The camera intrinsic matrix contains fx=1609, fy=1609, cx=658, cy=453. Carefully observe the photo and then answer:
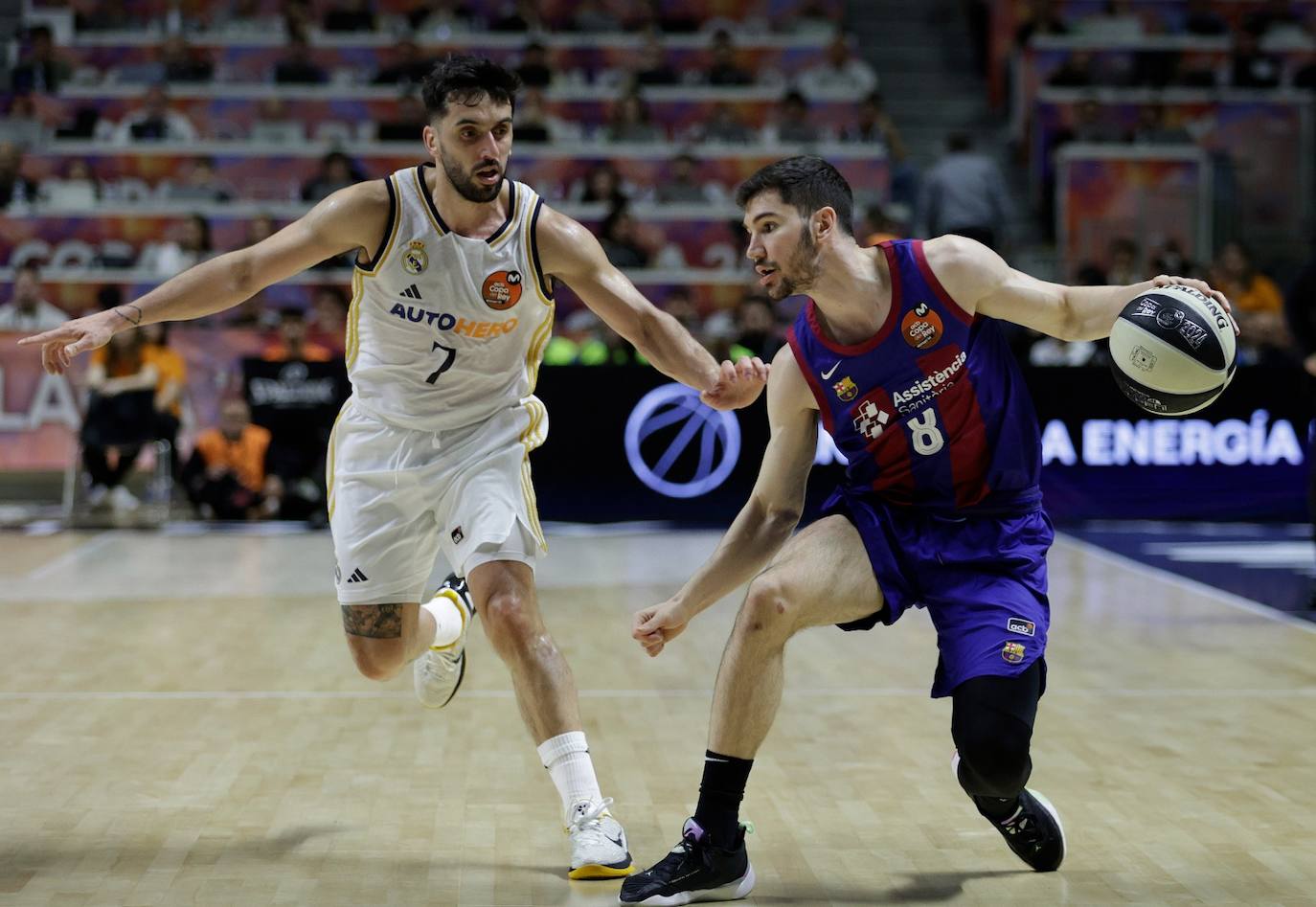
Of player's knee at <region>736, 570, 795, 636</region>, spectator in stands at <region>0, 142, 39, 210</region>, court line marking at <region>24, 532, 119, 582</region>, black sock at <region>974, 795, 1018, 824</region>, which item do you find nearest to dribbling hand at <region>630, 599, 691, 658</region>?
player's knee at <region>736, 570, 795, 636</region>

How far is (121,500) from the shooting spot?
40.3 ft

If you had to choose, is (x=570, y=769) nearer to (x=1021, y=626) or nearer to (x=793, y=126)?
(x=1021, y=626)

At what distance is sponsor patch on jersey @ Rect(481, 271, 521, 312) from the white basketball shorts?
395mm

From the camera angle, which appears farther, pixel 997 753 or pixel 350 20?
pixel 350 20

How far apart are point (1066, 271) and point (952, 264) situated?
10.7 meters

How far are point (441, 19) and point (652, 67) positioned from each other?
7.79 feet

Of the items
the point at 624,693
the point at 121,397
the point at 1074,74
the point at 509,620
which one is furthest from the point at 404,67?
the point at 509,620

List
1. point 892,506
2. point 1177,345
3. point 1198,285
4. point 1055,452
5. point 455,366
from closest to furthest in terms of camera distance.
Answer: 1. point 1177,345
2. point 1198,285
3. point 892,506
4. point 455,366
5. point 1055,452

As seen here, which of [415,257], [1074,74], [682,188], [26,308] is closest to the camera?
[415,257]

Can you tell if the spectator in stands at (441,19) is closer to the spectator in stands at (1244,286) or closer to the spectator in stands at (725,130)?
the spectator in stands at (725,130)

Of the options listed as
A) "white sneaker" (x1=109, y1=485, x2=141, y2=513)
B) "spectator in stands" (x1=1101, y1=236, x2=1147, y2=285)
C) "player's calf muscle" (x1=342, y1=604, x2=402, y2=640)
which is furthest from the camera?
"spectator in stands" (x1=1101, y1=236, x2=1147, y2=285)

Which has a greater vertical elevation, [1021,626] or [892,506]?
[892,506]

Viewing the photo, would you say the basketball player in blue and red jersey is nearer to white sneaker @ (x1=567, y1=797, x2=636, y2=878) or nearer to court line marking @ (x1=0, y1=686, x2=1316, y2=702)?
white sneaker @ (x1=567, y1=797, x2=636, y2=878)

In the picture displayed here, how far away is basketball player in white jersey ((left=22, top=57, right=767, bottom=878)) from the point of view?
432 cm
